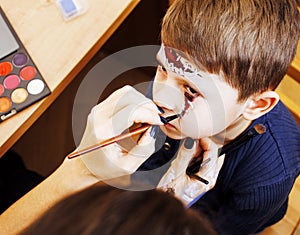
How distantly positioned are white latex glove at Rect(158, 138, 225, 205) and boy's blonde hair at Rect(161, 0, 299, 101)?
15cm

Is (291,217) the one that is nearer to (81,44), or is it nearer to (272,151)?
(272,151)

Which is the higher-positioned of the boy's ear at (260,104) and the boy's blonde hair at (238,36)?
the boy's blonde hair at (238,36)

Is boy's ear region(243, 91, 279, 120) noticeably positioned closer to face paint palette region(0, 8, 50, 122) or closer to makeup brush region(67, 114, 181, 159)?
makeup brush region(67, 114, 181, 159)

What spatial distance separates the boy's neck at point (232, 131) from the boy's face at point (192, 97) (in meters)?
0.02

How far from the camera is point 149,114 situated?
2.39ft

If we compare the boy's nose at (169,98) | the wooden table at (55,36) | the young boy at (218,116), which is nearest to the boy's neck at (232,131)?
the young boy at (218,116)

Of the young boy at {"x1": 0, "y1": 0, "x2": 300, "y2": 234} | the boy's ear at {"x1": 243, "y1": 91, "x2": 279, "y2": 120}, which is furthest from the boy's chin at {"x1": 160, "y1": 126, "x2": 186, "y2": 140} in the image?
the boy's ear at {"x1": 243, "y1": 91, "x2": 279, "y2": 120}

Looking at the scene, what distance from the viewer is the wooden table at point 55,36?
2.64 feet

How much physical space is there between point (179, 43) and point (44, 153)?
0.75 metres

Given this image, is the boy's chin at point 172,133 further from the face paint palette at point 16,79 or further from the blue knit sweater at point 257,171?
the face paint palette at point 16,79

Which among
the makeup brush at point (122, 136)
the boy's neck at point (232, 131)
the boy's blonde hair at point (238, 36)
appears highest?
the boy's blonde hair at point (238, 36)

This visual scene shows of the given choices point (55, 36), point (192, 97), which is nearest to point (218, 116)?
point (192, 97)

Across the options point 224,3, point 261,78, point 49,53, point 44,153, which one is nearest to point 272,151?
point 261,78

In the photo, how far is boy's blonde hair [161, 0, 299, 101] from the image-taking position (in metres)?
0.67
